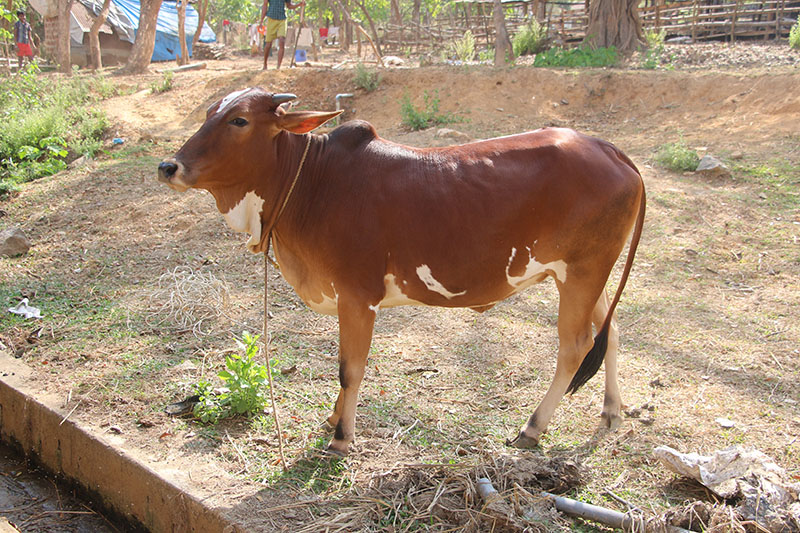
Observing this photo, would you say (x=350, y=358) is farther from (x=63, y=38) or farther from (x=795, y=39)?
(x=63, y=38)

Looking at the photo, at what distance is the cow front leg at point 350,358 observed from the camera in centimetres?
317

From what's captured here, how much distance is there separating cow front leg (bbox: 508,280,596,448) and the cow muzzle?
74.3 inches

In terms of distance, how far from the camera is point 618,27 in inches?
565

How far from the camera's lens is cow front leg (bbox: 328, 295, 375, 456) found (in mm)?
3174

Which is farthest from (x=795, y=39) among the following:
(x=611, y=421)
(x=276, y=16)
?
(x=611, y=421)

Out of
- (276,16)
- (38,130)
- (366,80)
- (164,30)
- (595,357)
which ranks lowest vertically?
(595,357)

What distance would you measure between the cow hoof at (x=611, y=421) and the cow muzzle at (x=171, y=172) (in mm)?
2524

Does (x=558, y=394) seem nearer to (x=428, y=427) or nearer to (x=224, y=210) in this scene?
(x=428, y=427)

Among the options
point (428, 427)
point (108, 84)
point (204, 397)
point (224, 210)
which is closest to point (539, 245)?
point (428, 427)

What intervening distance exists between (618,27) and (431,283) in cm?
1312

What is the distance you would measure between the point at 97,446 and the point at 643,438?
287cm

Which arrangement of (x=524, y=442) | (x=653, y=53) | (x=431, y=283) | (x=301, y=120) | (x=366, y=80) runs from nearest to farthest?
(x=301, y=120) → (x=431, y=283) → (x=524, y=442) → (x=366, y=80) → (x=653, y=53)

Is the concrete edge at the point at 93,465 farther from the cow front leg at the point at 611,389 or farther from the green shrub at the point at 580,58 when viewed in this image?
the green shrub at the point at 580,58

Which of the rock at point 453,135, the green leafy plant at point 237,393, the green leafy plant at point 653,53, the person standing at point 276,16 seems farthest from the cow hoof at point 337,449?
the person standing at point 276,16
